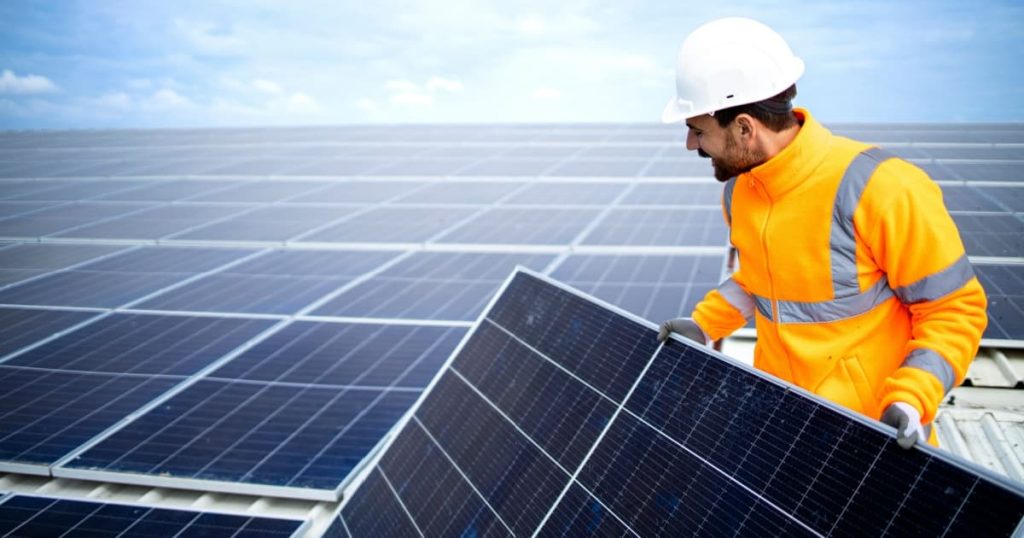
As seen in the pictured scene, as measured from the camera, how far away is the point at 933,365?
8.87ft

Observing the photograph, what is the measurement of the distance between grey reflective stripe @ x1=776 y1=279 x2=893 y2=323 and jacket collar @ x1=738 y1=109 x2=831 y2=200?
46 centimetres

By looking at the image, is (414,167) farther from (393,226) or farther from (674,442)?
(674,442)

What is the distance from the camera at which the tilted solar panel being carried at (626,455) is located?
7.22 ft

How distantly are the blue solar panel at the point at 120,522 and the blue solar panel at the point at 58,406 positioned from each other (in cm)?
62

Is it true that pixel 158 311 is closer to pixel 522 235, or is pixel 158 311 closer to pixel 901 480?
pixel 522 235

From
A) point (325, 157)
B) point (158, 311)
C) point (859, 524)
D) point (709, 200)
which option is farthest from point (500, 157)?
point (859, 524)

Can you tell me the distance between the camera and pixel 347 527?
406 cm

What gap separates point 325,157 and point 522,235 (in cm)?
1159

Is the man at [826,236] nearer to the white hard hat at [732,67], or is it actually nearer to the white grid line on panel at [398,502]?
the white hard hat at [732,67]

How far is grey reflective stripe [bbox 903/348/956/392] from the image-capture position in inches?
106

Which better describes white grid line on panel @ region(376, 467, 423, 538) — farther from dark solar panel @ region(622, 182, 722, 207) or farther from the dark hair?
dark solar panel @ region(622, 182, 722, 207)

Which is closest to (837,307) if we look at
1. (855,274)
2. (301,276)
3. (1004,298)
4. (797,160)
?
(855,274)

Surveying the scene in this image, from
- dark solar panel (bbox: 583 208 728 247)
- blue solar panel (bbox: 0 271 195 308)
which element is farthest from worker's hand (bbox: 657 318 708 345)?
blue solar panel (bbox: 0 271 195 308)

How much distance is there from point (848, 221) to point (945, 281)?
382mm
